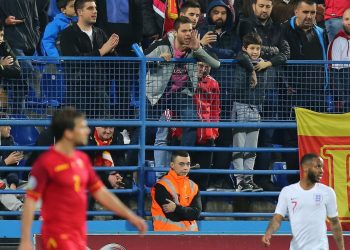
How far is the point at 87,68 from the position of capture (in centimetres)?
1492

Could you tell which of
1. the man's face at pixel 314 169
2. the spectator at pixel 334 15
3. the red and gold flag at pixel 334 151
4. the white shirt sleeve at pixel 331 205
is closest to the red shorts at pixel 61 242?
the man's face at pixel 314 169

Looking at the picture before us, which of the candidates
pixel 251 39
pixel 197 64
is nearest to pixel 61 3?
pixel 197 64

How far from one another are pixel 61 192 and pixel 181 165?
5.07 meters

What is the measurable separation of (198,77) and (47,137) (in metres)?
2.22

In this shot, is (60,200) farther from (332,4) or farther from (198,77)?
(332,4)

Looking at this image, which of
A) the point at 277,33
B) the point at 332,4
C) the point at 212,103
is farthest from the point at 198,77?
the point at 332,4

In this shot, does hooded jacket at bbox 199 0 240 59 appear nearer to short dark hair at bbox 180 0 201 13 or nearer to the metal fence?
short dark hair at bbox 180 0 201 13

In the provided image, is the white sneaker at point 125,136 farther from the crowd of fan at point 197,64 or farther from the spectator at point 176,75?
the spectator at point 176,75

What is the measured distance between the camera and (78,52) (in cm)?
1520

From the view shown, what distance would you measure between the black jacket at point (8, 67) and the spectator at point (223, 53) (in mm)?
2596

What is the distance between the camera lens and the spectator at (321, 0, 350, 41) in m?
16.1

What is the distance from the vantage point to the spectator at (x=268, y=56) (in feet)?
50.2

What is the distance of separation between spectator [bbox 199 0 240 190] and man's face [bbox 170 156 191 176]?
104 centimetres

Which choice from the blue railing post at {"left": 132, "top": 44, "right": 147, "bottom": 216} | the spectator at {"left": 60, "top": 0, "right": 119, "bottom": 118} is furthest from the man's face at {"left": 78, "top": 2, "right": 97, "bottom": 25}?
the blue railing post at {"left": 132, "top": 44, "right": 147, "bottom": 216}
